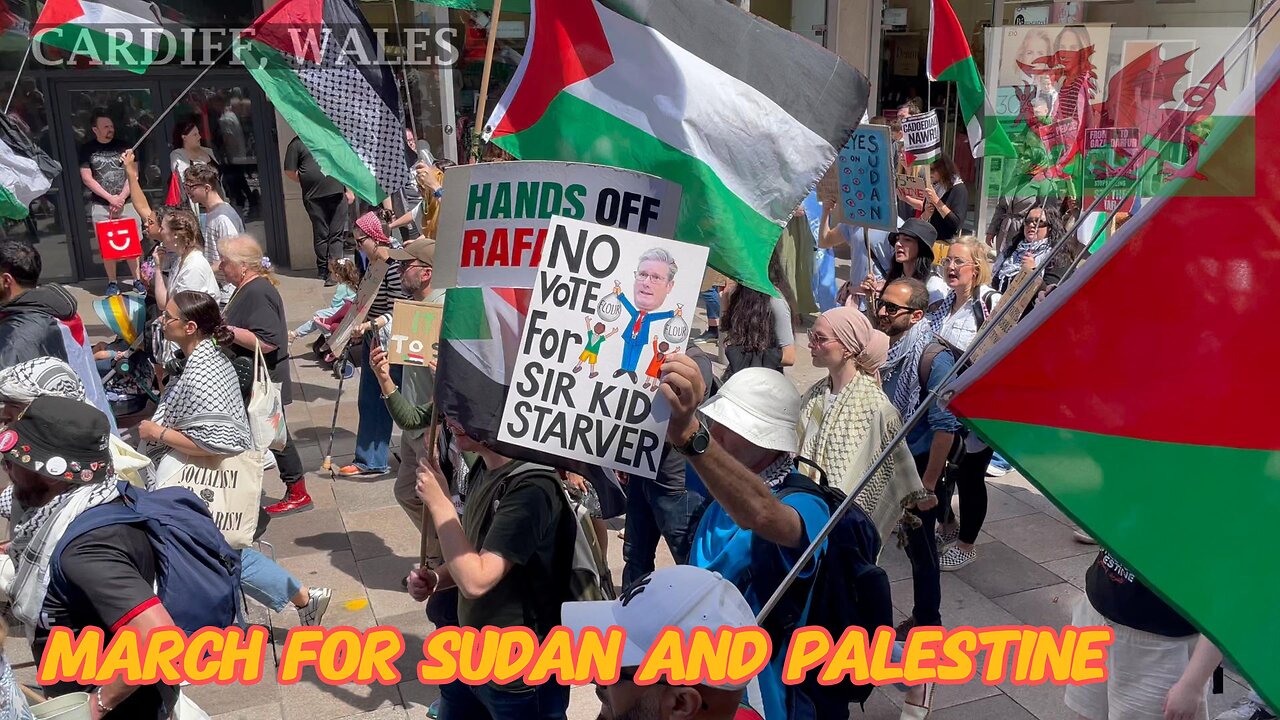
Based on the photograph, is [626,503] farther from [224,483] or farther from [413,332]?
[224,483]

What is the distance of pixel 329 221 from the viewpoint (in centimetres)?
1366

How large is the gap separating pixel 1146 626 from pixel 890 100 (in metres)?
13.5

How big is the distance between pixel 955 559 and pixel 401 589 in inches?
124

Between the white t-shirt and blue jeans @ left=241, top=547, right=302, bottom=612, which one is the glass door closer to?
the white t-shirt

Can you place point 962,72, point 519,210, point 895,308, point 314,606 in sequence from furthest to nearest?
point 962,72
point 895,308
point 314,606
point 519,210

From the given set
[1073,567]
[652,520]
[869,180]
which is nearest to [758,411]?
[652,520]

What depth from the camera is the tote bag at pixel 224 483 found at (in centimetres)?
504

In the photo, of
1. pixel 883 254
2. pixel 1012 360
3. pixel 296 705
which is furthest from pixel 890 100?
pixel 1012 360

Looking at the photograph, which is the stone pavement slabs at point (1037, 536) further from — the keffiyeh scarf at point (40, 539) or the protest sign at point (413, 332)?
the keffiyeh scarf at point (40, 539)

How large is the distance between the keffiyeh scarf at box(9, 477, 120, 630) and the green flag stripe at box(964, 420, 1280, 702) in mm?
2525

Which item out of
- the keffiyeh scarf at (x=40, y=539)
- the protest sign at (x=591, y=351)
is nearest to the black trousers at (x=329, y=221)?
the keffiyeh scarf at (x=40, y=539)

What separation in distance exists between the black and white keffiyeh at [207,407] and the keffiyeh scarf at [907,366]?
3.18 meters

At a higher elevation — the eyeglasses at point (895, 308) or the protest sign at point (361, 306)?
the eyeglasses at point (895, 308)

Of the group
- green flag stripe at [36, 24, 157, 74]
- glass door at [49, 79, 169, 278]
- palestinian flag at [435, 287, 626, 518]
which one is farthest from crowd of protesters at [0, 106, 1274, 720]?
glass door at [49, 79, 169, 278]
